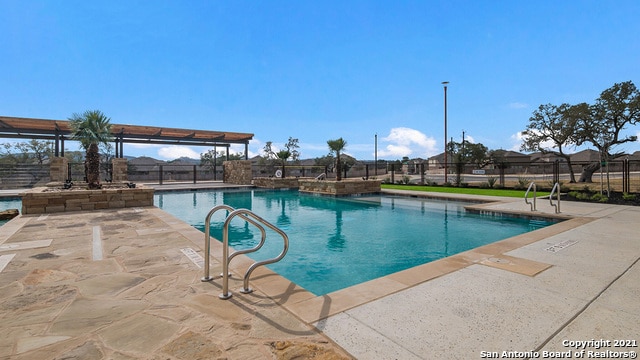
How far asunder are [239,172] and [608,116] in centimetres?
2521

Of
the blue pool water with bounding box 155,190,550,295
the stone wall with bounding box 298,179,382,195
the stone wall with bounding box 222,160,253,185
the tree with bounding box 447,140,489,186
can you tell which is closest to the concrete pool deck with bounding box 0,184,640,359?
the blue pool water with bounding box 155,190,550,295

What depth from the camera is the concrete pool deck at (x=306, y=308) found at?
200 cm

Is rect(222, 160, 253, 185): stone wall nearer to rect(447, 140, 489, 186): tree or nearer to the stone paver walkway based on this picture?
the stone paver walkway

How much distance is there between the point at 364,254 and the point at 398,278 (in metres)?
2.39

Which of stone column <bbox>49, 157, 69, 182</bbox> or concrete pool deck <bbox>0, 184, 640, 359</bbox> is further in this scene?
stone column <bbox>49, 157, 69, 182</bbox>

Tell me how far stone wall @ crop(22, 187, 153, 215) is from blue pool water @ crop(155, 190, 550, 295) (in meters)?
1.41

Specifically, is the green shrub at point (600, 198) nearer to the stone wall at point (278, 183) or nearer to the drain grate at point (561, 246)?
the drain grate at point (561, 246)

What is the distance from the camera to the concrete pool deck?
2.00 metres

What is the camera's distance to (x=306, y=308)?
2.55m

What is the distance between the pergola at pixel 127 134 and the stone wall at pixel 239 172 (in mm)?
1818

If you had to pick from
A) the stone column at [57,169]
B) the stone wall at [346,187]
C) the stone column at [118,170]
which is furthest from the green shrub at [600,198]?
the stone column at [57,169]

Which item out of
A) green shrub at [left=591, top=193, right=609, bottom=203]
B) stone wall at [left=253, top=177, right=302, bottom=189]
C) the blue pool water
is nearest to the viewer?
the blue pool water

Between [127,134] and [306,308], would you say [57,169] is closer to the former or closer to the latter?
[127,134]

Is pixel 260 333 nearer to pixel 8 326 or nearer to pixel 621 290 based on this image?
pixel 8 326
